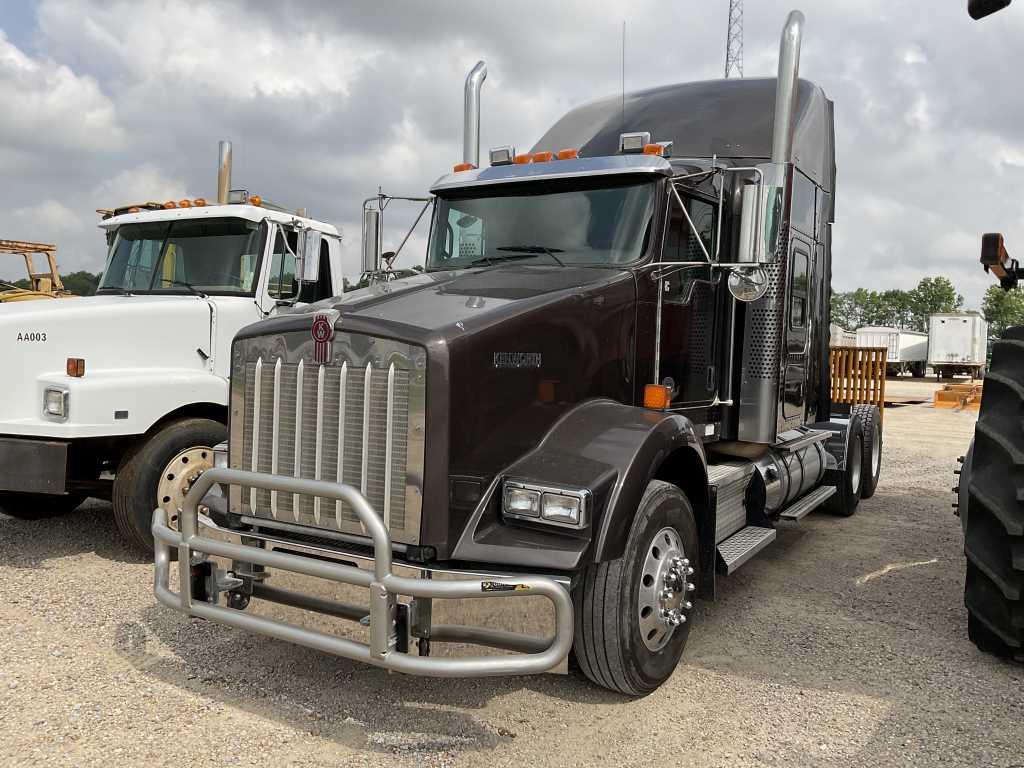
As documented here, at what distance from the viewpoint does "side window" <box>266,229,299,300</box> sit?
271 inches

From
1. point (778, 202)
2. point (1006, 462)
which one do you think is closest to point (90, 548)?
point (778, 202)

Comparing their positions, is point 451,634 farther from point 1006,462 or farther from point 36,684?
point 1006,462

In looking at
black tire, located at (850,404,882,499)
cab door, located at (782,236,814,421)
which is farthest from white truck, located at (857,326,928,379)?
cab door, located at (782,236,814,421)

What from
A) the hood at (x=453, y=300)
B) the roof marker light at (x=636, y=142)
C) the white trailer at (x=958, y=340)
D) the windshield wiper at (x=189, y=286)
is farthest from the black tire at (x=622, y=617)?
the white trailer at (x=958, y=340)

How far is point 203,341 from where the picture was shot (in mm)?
6438

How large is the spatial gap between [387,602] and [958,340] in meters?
41.1

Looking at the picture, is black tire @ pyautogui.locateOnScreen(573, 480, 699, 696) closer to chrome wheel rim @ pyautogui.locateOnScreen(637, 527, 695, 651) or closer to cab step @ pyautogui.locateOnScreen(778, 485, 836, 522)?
chrome wheel rim @ pyautogui.locateOnScreen(637, 527, 695, 651)

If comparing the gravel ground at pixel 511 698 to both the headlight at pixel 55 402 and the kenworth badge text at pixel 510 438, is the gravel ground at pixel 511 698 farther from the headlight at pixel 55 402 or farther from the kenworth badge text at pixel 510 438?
the headlight at pixel 55 402

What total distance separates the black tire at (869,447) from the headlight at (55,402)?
731cm

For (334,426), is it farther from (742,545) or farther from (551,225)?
(742,545)

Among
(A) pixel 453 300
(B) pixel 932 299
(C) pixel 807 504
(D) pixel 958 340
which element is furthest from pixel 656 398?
(B) pixel 932 299

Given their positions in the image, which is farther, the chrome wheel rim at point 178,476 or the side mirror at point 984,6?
the chrome wheel rim at point 178,476

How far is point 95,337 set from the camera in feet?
19.7

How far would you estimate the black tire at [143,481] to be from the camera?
18.8 feet
